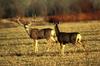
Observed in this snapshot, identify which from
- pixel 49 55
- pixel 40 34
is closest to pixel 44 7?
pixel 40 34

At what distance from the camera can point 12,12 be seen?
45.5 meters

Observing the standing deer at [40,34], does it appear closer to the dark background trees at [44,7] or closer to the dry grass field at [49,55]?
the dry grass field at [49,55]

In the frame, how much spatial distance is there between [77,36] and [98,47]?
1.82 metres

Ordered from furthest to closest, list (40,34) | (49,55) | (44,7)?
(44,7) < (40,34) < (49,55)

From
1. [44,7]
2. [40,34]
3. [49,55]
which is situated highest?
[40,34]

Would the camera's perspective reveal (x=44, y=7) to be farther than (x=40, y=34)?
Yes

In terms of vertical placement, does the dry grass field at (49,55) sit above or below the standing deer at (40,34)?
below

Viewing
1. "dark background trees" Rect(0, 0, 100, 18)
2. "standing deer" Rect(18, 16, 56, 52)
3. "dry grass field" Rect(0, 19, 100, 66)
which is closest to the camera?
"dry grass field" Rect(0, 19, 100, 66)

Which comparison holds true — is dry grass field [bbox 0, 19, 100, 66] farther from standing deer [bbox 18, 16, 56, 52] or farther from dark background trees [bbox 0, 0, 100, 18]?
dark background trees [bbox 0, 0, 100, 18]

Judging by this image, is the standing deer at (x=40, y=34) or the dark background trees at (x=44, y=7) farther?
the dark background trees at (x=44, y=7)

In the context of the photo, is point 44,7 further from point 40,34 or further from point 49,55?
point 49,55

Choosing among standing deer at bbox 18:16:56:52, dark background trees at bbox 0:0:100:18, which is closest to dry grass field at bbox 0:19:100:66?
standing deer at bbox 18:16:56:52

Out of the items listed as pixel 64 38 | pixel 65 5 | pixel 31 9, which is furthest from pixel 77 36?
pixel 31 9

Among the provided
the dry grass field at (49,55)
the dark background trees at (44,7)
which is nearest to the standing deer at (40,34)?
the dry grass field at (49,55)
